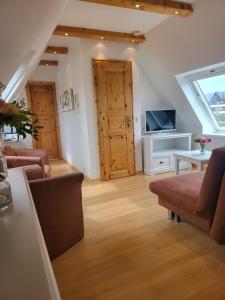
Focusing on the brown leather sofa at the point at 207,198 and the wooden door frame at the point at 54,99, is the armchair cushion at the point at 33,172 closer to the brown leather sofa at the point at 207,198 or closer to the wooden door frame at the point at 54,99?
the brown leather sofa at the point at 207,198

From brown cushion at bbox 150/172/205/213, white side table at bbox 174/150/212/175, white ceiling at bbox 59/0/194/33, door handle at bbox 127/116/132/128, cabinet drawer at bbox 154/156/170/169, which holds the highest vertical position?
white ceiling at bbox 59/0/194/33

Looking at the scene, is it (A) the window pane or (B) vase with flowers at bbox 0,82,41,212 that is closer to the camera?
(B) vase with flowers at bbox 0,82,41,212

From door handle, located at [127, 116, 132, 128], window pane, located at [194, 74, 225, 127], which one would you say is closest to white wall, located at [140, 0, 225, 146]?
window pane, located at [194, 74, 225, 127]

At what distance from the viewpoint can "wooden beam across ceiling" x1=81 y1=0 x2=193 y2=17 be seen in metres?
2.60

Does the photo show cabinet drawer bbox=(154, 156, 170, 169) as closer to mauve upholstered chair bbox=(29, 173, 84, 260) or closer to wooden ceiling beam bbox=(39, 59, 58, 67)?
mauve upholstered chair bbox=(29, 173, 84, 260)

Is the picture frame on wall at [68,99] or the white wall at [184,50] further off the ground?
the white wall at [184,50]

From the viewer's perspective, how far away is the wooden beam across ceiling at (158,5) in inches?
102

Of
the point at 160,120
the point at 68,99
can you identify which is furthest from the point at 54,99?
the point at 160,120

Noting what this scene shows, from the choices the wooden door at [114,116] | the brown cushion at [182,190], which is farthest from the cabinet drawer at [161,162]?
the brown cushion at [182,190]

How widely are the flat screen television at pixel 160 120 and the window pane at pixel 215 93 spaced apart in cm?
76

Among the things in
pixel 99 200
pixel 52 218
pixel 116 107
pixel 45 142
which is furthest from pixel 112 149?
pixel 45 142

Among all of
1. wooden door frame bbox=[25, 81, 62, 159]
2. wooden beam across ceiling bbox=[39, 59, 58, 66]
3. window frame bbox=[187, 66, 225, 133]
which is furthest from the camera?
wooden door frame bbox=[25, 81, 62, 159]

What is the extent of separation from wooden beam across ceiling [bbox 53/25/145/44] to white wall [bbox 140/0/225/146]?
0.92 feet

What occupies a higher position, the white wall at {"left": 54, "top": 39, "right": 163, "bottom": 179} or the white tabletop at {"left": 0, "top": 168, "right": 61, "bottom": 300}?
the white wall at {"left": 54, "top": 39, "right": 163, "bottom": 179}
